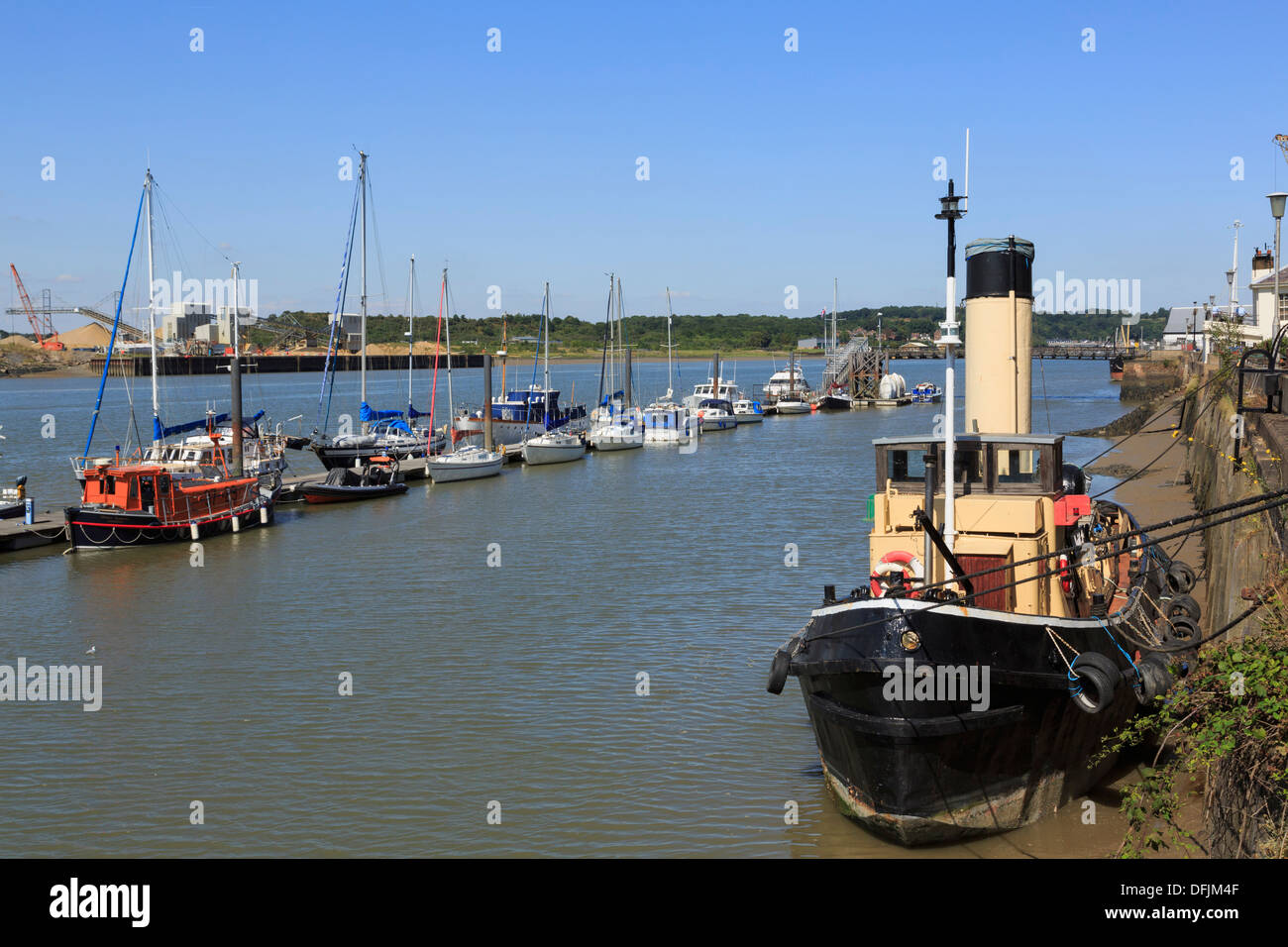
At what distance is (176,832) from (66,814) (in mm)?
1655

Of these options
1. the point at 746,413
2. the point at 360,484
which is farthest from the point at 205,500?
the point at 746,413

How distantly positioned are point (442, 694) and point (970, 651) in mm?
9963

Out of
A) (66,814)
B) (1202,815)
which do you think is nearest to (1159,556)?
(1202,815)

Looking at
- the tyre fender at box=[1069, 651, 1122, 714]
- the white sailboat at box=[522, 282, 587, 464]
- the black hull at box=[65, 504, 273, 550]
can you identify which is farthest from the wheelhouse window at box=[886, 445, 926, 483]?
the white sailboat at box=[522, 282, 587, 464]

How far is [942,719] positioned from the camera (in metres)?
11.3

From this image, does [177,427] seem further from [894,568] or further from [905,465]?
[894,568]

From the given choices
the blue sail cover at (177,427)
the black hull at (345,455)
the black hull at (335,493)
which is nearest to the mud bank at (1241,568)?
the black hull at (335,493)

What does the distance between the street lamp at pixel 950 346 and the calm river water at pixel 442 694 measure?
358cm

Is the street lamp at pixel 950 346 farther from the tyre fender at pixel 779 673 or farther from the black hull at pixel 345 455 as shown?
the black hull at pixel 345 455

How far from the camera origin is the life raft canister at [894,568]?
12719mm

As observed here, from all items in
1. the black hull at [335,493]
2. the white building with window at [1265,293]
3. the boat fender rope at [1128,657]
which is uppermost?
the white building with window at [1265,293]

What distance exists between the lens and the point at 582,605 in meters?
24.9

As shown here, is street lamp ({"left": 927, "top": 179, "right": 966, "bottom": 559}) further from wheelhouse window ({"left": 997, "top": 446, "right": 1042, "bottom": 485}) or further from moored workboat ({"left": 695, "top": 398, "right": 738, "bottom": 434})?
moored workboat ({"left": 695, "top": 398, "right": 738, "bottom": 434})
